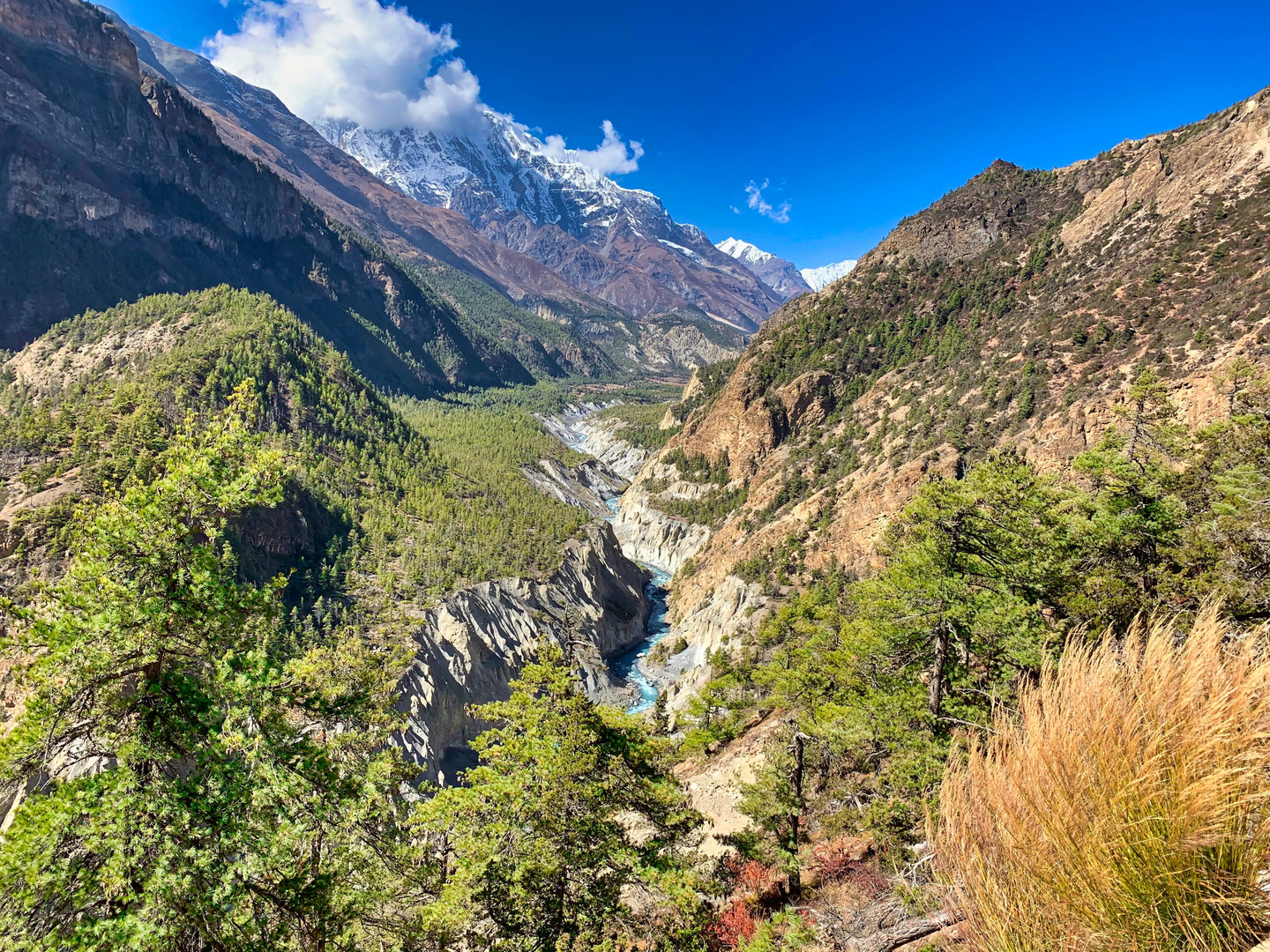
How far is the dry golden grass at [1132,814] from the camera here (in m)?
2.83

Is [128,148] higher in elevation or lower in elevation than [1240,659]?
higher

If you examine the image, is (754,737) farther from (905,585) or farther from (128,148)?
Answer: (128,148)

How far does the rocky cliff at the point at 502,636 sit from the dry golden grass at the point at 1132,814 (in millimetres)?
22450

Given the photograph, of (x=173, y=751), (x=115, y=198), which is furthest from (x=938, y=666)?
(x=115, y=198)

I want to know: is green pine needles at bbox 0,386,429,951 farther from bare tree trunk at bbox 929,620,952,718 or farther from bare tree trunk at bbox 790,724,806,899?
bare tree trunk at bbox 790,724,806,899

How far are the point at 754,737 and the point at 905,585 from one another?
70.2 feet

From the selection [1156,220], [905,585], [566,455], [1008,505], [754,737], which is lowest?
[754,737]

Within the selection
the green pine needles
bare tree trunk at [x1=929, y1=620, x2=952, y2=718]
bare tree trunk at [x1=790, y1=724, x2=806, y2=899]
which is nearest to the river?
bare tree trunk at [x1=790, y1=724, x2=806, y2=899]

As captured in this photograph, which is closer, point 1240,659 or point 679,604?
point 1240,659

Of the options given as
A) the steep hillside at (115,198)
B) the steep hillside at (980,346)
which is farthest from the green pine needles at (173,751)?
the steep hillside at (115,198)

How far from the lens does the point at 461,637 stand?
141ft

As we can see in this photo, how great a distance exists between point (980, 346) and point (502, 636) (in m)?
58.9

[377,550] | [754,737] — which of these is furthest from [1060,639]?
[377,550]

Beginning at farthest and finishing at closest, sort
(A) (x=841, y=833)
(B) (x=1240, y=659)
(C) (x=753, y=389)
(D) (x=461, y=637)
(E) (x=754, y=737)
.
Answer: (C) (x=753, y=389)
(D) (x=461, y=637)
(E) (x=754, y=737)
(A) (x=841, y=833)
(B) (x=1240, y=659)
